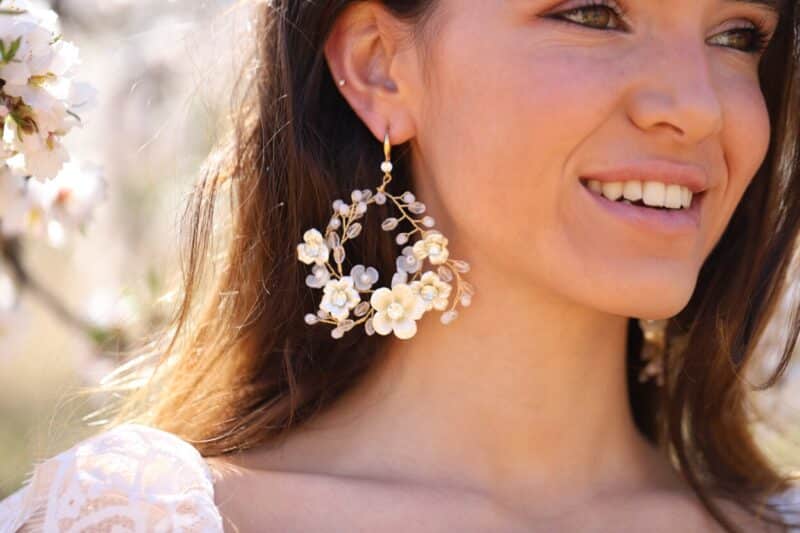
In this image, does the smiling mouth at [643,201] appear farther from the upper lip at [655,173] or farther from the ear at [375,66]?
the ear at [375,66]

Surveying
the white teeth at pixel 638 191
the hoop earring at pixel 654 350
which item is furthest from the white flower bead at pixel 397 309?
the hoop earring at pixel 654 350

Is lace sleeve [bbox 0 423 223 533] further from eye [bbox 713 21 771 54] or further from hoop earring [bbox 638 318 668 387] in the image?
eye [bbox 713 21 771 54]

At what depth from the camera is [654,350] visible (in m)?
3.52

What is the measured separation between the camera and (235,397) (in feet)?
10.4

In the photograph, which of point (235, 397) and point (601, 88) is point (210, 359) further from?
point (601, 88)

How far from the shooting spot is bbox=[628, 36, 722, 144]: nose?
2.84 m

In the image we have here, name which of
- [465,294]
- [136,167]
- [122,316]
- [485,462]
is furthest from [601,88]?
[136,167]

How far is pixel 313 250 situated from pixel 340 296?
0.32 feet

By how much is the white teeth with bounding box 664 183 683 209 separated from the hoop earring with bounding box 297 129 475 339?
0.37 metres

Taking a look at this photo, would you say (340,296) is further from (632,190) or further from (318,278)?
(632,190)

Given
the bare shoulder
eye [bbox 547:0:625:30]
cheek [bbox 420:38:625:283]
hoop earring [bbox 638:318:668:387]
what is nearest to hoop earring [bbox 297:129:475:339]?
cheek [bbox 420:38:625:283]

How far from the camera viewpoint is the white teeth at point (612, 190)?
289 centimetres

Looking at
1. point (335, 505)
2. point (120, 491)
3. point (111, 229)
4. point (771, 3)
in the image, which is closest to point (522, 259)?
point (335, 505)

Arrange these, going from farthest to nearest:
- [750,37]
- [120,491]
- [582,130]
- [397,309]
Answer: [750,37]
[397,309]
[582,130]
[120,491]
